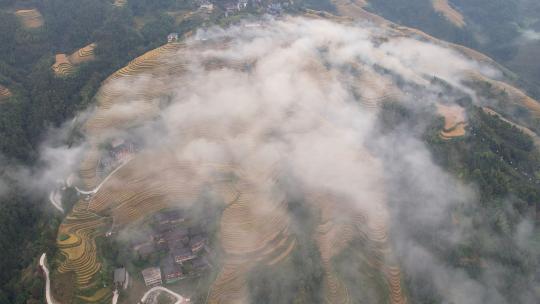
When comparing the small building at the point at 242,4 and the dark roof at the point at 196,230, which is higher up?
the small building at the point at 242,4

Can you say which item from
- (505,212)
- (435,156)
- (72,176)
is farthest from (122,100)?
(505,212)

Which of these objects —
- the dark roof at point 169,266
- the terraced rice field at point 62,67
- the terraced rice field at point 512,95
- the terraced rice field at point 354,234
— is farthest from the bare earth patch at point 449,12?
the dark roof at point 169,266

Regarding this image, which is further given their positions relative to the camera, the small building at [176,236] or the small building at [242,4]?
the small building at [242,4]

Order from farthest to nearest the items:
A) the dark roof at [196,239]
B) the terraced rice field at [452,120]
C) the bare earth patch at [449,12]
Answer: the bare earth patch at [449,12]
the terraced rice field at [452,120]
the dark roof at [196,239]

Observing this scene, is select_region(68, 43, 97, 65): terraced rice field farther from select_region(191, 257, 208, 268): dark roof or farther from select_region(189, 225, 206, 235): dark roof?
select_region(191, 257, 208, 268): dark roof

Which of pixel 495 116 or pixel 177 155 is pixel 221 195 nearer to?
pixel 177 155

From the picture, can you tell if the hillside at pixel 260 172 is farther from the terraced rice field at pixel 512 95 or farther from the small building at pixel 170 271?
the terraced rice field at pixel 512 95

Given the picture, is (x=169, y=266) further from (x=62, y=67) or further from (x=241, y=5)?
(x=241, y=5)

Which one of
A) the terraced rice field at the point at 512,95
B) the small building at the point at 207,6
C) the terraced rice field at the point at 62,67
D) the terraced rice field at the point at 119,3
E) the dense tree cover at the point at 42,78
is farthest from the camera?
the small building at the point at 207,6

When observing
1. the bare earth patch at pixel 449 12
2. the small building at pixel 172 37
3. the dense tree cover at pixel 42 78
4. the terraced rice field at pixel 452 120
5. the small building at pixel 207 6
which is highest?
the terraced rice field at pixel 452 120
